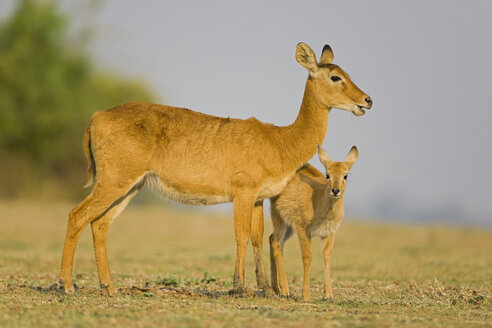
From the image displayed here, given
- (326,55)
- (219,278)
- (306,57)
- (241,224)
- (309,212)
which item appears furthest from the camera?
(219,278)

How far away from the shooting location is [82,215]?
29.2 ft

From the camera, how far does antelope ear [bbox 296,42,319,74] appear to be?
9703 mm

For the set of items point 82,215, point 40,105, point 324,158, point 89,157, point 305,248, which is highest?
point 40,105

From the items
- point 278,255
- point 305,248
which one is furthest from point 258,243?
point 305,248

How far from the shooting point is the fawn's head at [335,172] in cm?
935

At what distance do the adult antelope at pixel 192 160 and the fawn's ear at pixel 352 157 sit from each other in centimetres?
75

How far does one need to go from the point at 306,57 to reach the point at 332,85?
625mm

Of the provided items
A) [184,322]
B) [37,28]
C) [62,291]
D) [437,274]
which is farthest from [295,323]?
[37,28]

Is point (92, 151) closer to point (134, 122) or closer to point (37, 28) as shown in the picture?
point (134, 122)

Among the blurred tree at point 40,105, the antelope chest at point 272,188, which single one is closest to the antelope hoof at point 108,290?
the antelope chest at point 272,188

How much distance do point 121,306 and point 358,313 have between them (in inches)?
108

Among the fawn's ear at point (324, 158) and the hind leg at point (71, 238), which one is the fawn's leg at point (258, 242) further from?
the hind leg at point (71, 238)

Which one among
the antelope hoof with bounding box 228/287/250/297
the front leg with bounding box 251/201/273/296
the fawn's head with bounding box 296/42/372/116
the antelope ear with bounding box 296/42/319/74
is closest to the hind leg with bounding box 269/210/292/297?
the front leg with bounding box 251/201/273/296

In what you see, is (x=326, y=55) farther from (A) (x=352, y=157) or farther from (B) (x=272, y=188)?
(B) (x=272, y=188)
